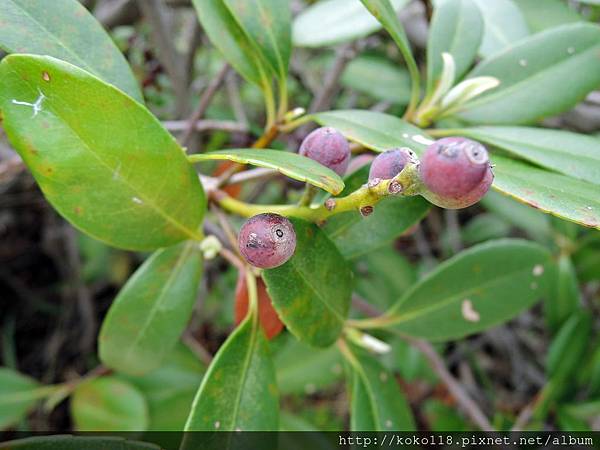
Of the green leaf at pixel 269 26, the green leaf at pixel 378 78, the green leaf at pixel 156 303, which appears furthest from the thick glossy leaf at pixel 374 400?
the green leaf at pixel 378 78

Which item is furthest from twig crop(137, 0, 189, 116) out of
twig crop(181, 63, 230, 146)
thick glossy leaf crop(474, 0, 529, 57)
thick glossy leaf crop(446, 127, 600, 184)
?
thick glossy leaf crop(446, 127, 600, 184)

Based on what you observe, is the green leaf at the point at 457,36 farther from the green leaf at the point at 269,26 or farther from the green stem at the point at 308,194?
the green stem at the point at 308,194

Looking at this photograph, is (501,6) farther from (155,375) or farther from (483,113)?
(155,375)

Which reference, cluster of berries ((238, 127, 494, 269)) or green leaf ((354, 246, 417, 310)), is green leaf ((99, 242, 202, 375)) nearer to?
cluster of berries ((238, 127, 494, 269))

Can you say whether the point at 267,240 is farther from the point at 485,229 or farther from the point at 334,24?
the point at 485,229

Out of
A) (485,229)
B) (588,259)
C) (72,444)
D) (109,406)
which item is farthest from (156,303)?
(485,229)
